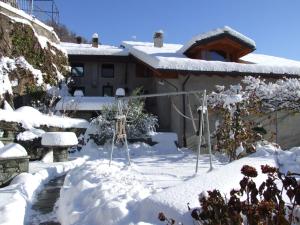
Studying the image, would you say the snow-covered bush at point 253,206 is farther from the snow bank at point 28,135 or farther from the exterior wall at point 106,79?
the exterior wall at point 106,79

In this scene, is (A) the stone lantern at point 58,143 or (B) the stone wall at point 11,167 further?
(A) the stone lantern at point 58,143

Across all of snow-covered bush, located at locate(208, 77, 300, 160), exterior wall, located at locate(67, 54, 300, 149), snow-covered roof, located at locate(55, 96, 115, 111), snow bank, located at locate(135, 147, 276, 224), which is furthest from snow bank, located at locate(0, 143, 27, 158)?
snow-covered roof, located at locate(55, 96, 115, 111)

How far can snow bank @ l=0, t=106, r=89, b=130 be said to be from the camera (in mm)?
12891

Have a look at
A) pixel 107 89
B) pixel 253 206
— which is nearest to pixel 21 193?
pixel 253 206

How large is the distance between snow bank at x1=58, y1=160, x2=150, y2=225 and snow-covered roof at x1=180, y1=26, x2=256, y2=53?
10756 mm

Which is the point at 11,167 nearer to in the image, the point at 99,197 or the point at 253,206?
the point at 99,197

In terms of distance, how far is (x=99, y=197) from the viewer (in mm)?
Answer: 5703

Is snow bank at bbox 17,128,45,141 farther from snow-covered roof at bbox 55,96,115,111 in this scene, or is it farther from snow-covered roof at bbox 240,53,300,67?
snow-covered roof at bbox 240,53,300,67

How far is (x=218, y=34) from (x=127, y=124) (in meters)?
6.27

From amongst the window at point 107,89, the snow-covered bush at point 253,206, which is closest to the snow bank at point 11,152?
the snow-covered bush at point 253,206

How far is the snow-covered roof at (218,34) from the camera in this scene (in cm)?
1770

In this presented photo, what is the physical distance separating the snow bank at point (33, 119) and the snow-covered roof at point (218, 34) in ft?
19.3

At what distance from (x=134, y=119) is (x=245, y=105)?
4.59m

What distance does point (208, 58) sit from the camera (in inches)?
721
